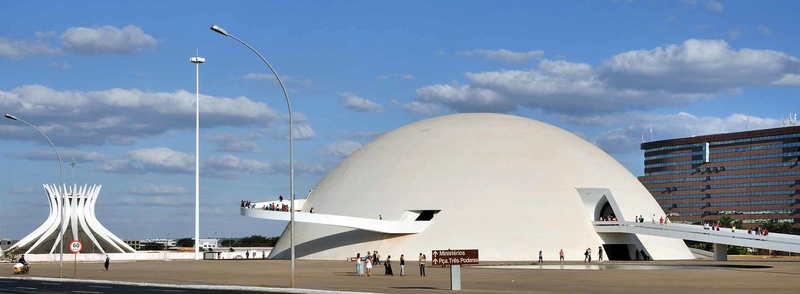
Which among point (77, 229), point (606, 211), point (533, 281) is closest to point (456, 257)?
point (533, 281)

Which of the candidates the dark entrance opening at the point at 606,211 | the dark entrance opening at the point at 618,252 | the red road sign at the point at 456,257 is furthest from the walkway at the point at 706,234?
the red road sign at the point at 456,257

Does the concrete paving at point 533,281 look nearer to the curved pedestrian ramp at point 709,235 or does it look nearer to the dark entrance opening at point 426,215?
the curved pedestrian ramp at point 709,235

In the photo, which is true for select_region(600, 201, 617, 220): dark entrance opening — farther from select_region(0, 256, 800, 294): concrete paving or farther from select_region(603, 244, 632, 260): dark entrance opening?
select_region(0, 256, 800, 294): concrete paving

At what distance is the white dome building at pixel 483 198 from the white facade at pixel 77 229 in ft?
75.1

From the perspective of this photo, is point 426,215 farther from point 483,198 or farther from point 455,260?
point 455,260

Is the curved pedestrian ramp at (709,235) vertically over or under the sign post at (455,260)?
over

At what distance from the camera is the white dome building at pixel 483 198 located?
256 ft

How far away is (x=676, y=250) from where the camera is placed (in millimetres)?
82500

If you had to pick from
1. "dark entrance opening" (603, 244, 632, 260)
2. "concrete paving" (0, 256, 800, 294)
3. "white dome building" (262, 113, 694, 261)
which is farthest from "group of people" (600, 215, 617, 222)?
"concrete paving" (0, 256, 800, 294)

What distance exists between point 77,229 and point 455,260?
70.8 m

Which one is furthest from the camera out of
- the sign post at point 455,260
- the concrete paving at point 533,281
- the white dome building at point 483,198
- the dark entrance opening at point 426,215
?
the dark entrance opening at point 426,215

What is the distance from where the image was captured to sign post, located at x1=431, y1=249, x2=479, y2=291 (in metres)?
39.2

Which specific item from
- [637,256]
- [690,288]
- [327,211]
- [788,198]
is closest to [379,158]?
[327,211]

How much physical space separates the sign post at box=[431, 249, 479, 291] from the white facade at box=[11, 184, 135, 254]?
67149 mm
